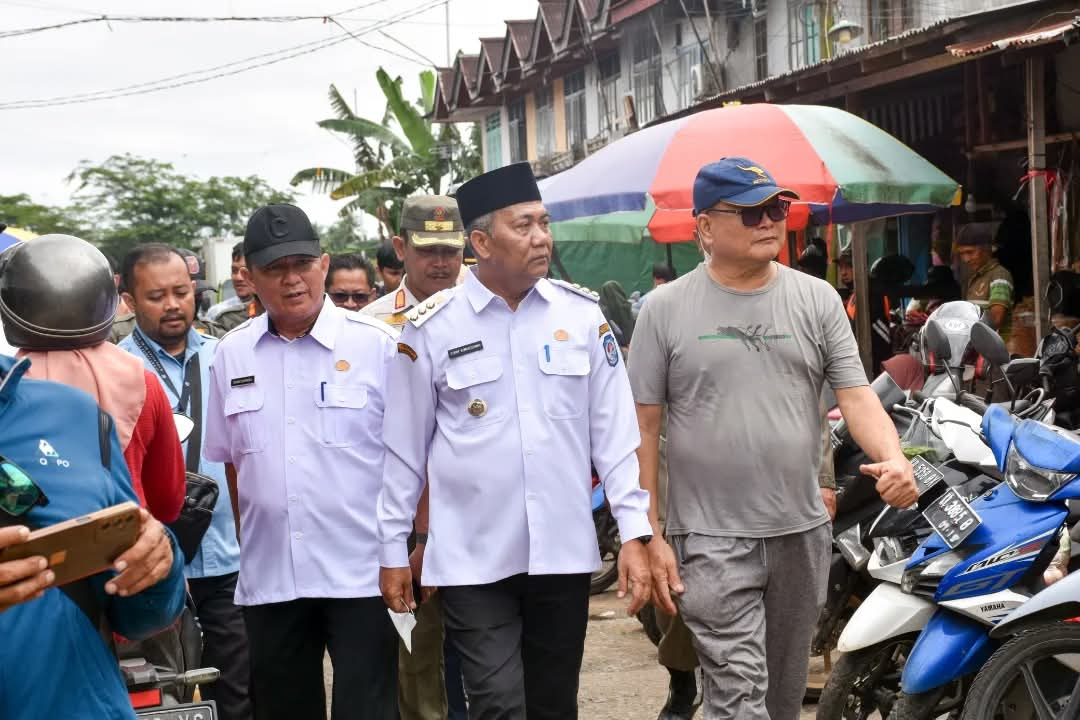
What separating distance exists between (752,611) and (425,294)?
2.25 m

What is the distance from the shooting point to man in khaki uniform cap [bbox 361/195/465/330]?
5762 mm

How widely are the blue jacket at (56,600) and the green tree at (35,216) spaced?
159 ft

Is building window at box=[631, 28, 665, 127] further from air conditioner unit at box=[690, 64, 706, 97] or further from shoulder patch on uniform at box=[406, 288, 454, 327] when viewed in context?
shoulder patch on uniform at box=[406, 288, 454, 327]

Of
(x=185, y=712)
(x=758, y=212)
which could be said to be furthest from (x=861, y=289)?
(x=185, y=712)

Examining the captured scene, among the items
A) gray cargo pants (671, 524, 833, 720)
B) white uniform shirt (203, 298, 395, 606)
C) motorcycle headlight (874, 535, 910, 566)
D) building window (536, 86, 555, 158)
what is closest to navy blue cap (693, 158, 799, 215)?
gray cargo pants (671, 524, 833, 720)

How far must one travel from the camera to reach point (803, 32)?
19078 mm

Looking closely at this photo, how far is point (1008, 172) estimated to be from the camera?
1278cm

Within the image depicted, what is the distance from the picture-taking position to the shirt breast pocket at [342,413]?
4.27 metres

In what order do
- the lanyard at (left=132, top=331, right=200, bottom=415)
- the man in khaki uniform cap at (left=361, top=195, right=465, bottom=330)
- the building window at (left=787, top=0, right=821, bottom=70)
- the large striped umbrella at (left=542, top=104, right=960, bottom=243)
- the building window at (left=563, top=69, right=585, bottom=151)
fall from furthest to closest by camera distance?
the building window at (left=563, top=69, right=585, bottom=151), the building window at (left=787, top=0, right=821, bottom=70), the large striped umbrella at (left=542, top=104, right=960, bottom=243), the man in khaki uniform cap at (left=361, top=195, right=465, bottom=330), the lanyard at (left=132, top=331, right=200, bottom=415)

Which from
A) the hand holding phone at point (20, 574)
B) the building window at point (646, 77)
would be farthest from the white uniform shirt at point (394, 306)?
the building window at point (646, 77)

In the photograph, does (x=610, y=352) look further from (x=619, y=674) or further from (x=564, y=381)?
(x=619, y=674)

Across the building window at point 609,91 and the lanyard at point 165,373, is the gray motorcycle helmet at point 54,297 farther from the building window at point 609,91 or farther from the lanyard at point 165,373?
the building window at point 609,91

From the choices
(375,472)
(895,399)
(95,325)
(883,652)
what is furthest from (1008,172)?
(95,325)

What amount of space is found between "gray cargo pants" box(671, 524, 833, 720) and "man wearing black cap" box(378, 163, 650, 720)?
398 millimetres
